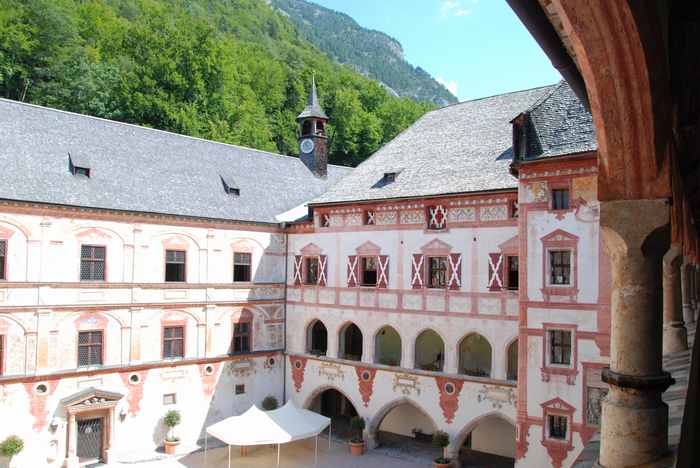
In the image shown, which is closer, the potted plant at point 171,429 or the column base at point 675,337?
the column base at point 675,337

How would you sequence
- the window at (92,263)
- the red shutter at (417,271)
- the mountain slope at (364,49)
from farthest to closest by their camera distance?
the mountain slope at (364,49)
the red shutter at (417,271)
the window at (92,263)

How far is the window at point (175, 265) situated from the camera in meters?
21.1

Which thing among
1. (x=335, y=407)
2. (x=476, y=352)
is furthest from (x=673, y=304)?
(x=335, y=407)

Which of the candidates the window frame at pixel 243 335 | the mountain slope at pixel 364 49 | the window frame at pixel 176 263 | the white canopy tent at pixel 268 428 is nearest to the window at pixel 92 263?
the window frame at pixel 176 263

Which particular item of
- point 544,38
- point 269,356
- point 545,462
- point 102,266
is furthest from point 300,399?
point 544,38

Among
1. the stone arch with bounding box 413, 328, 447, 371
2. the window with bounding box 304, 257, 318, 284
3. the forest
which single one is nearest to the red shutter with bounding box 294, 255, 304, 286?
the window with bounding box 304, 257, 318, 284

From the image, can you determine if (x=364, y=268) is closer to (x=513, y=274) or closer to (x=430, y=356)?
(x=430, y=356)

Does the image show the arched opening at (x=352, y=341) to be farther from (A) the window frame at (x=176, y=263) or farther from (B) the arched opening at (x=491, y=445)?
(A) the window frame at (x=176, y=263)

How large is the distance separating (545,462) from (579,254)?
203 inches

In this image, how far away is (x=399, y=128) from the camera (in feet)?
167

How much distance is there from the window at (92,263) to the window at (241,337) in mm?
5302

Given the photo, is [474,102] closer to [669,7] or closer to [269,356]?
[269,356]


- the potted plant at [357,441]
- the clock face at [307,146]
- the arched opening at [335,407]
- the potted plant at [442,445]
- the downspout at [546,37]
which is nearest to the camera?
the downspout at [546,37]

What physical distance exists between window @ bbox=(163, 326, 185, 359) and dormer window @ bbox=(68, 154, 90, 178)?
5.74 meters
